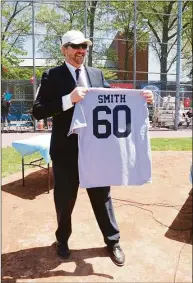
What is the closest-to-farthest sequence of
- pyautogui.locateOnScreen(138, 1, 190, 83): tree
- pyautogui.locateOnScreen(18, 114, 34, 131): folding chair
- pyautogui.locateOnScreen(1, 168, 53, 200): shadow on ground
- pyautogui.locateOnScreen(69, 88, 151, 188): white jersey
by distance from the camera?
pyautogui.locateOnScreen(69, 88, 151, 188): white jersey < pyautogui.locateOnScreen(1, 168, 53, 200): shadow on ground < pyautogui.locateOnScreen(18, 114, 34, 131): folding chair < pyautogui.locateOnScreen(138, 1, 190, 83): tree

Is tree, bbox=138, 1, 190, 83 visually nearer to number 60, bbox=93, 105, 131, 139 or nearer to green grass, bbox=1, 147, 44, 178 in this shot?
green grass, bbox=1, 147, 44, 178

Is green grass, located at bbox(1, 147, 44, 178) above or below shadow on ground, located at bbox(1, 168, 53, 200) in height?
above

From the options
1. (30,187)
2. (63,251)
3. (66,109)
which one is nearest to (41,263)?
(63,251)

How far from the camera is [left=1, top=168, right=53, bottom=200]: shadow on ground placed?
5.07 meters

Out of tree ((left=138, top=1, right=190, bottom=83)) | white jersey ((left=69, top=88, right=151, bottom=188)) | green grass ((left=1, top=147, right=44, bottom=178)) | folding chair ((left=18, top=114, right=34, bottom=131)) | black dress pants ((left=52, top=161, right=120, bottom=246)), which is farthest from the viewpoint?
tree ((left=138, top=1, right=190, bottom=83))

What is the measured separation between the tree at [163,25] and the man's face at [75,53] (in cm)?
1648

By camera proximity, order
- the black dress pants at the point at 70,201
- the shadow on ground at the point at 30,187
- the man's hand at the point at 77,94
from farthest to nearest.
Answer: the shadow on ground at the point at 30,187 < the black dress pants at the point at 70,201 < the man's hand at the point at 77,94

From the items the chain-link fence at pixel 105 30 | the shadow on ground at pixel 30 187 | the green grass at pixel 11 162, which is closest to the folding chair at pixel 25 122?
the chain-link fence at pixel 105 30

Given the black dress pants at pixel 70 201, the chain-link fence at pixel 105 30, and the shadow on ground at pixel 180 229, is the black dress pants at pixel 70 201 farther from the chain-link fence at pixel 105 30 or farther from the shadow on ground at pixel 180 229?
the chain-link fence at pixel 105 30

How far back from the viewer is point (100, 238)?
139 inches

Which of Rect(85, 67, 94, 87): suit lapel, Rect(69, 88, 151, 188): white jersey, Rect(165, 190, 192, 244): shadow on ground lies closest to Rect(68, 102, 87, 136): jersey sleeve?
Rect(69, 88, 151, 188): white jersey

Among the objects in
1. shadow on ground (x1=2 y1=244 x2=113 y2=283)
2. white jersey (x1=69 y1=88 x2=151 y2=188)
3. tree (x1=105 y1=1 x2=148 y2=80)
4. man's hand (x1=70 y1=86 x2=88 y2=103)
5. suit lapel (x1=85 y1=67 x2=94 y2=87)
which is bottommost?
shadow on ground (x1=2 y1=244 x2=113 y2=283)

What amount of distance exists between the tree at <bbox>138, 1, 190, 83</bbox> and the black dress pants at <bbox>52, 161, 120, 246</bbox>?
16566 millimetres

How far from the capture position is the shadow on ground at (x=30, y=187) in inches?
200
